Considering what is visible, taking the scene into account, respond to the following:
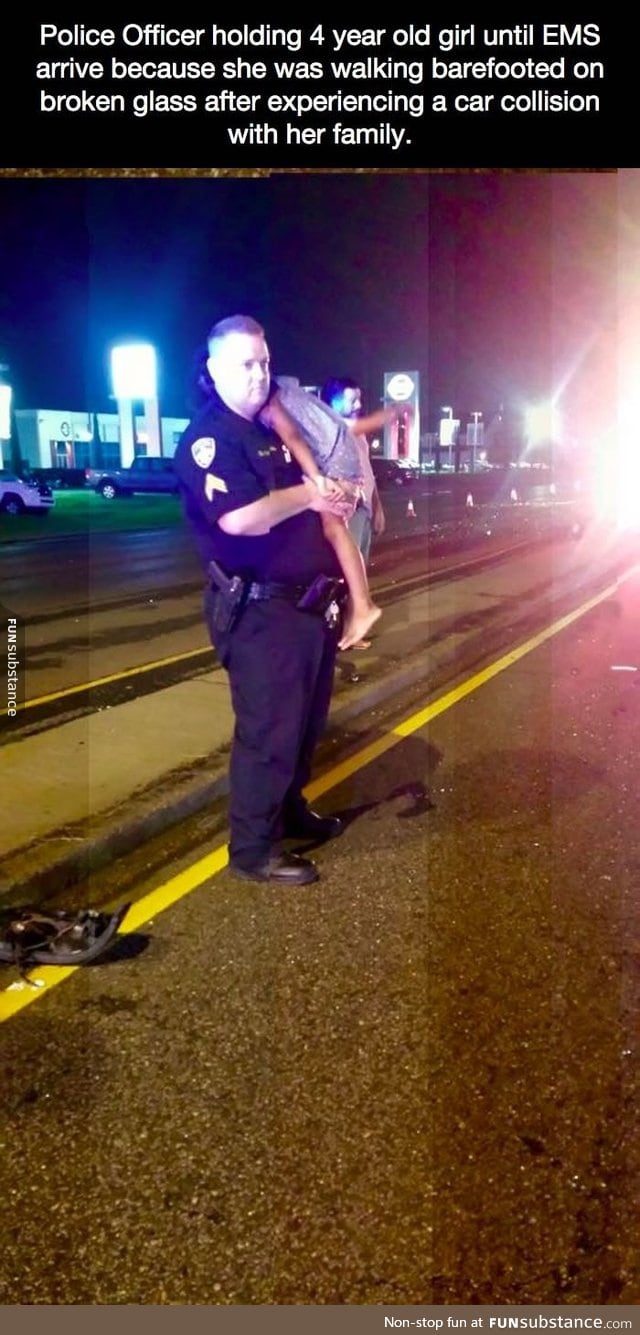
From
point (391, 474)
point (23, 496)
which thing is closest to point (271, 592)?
point (23, 496)

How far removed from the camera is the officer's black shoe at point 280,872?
4.00 m

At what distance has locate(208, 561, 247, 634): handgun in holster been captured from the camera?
3711 millimetres

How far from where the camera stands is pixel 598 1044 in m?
2.92

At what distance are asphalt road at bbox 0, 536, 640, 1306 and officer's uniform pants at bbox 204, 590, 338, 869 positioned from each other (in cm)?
27

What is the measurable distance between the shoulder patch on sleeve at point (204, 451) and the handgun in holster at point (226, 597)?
1.34 ft

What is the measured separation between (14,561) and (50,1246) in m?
15.9

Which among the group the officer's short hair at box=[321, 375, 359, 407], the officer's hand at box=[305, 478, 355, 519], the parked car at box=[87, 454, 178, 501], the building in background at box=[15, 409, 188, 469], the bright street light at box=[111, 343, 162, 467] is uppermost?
the bright street light at box=[111, 343, 162, 467]

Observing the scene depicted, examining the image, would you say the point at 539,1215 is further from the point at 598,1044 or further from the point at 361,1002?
the point at 361,1002

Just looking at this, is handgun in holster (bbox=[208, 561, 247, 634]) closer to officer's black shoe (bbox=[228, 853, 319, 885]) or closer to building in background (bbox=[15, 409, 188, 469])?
officer's black shoe (bbox=[228, 853, 319, 885])

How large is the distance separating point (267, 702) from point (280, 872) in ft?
2.36

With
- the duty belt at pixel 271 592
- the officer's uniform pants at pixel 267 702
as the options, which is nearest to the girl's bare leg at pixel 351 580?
the officer's uniform pants at pixel 267 702

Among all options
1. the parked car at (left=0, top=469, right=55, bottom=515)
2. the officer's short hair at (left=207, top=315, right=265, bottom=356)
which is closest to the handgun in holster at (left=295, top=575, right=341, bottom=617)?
the officer's short hair at (left=207, top=315, right=265, bottom=356)

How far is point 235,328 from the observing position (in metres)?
3.47

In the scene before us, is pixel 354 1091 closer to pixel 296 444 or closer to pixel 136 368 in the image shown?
pixel 296 444
